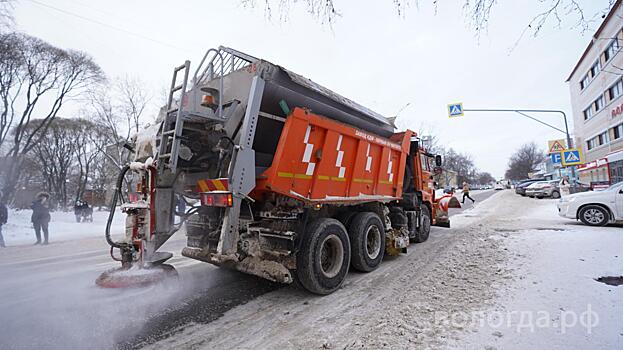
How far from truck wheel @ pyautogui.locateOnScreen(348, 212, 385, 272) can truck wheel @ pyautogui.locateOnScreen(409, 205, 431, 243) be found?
6.78 feet

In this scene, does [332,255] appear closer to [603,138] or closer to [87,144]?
[603,138]

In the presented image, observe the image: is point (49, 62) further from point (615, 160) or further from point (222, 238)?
point (615, 160)

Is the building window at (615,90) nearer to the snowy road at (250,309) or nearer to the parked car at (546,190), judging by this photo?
the parked car at (546,190)

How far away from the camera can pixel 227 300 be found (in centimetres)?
378

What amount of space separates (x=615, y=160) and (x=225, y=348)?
28.2 m

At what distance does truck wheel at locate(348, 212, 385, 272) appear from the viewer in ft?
15.6

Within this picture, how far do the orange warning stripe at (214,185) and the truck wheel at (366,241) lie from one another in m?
2.31

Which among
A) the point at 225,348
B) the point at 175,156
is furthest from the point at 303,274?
the point at 175,156

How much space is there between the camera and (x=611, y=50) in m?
23.0

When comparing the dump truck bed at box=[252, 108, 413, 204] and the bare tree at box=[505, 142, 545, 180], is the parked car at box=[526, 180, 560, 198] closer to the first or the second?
the dump truck bed at box=[252, 108, 413, 204]

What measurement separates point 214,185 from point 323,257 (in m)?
1.89

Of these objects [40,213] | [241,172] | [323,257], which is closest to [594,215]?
[323,257]

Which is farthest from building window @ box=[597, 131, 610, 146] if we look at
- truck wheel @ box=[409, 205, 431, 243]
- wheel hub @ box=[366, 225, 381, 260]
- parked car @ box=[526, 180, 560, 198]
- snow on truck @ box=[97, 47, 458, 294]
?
snow on truck @ box=[97, 47, 458, 294]

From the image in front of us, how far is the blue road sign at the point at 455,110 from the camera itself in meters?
15.3
